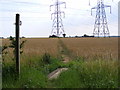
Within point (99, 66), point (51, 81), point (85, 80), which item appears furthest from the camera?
point (99, 66)

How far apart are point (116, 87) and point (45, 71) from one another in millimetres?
3067

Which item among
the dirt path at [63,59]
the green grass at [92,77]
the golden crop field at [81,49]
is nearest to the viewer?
the green grass at [92,77]

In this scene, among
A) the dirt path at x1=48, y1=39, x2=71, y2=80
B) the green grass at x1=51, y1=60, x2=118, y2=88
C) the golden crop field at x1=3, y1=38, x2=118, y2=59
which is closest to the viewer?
the green grass at x1=51, y1=60, x2=118, y2=88

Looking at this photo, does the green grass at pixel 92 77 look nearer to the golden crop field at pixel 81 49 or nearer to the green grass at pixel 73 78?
the green grass at pixel 73 78

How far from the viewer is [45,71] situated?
8453 millimetres

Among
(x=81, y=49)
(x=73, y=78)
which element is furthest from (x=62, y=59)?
(x=73, y=78)

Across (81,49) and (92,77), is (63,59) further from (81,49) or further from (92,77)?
(92,77)

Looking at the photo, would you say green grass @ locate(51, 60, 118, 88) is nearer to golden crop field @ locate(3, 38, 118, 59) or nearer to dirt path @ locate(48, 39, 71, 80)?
dirt path @ locate(48, 39, 71, 80)

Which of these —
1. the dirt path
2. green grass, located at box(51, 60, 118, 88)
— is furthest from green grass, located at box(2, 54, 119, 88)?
the dirt path

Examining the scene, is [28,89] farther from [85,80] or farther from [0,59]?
[0,59]

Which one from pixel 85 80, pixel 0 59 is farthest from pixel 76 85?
pixel 0 59

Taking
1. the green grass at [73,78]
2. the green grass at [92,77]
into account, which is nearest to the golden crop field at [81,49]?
the green grass at [92,77]

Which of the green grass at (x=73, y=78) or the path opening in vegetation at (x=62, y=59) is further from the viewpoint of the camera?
Answer: the path opening in vegetation at (x=62, y=59)

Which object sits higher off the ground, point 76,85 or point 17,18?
point 17,18
